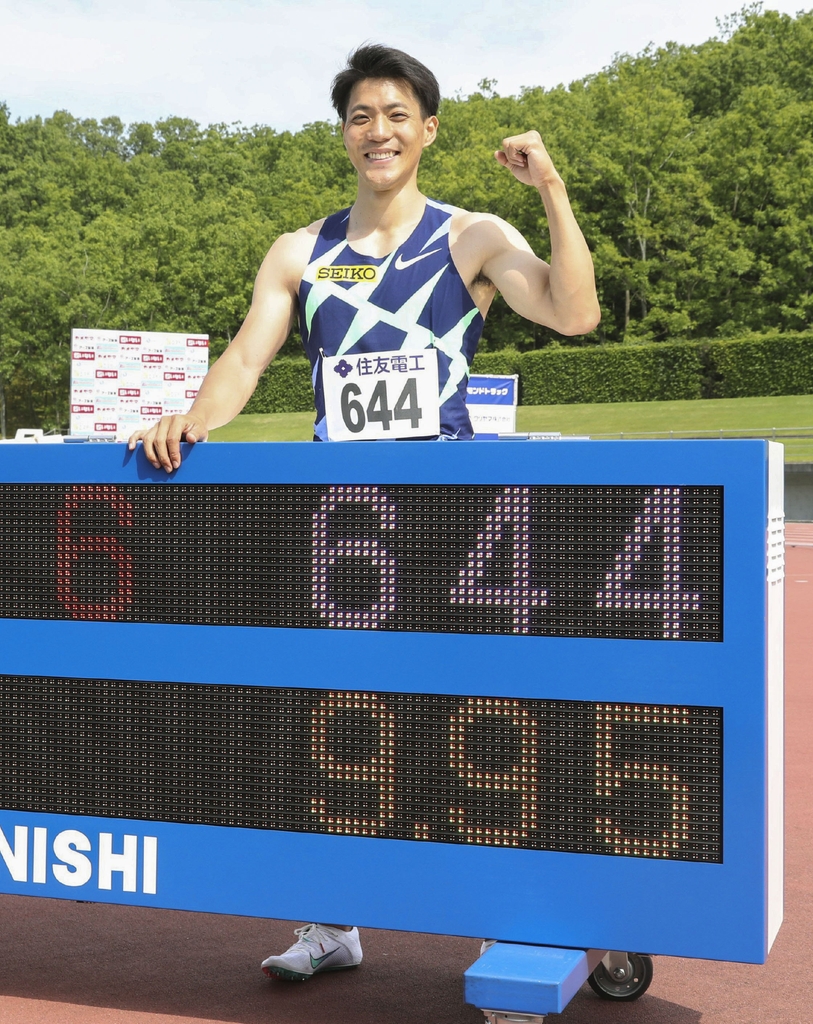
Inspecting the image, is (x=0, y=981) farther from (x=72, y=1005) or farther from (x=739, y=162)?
(x=739, y=162)

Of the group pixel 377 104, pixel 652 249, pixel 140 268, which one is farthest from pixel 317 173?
pixel 377 104

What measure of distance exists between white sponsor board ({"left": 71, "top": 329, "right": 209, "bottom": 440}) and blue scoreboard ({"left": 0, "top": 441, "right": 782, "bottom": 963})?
2429 cm

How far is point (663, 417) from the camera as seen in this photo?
44625 mm

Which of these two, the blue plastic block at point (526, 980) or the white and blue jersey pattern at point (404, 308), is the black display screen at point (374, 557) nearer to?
the white and blue jersey pattern at point (404, 308)

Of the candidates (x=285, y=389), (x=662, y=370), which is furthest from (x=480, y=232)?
(x=285, y=389)

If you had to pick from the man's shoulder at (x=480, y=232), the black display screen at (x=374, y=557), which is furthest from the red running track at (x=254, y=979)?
the man's shoulder at (x=480, y=232)

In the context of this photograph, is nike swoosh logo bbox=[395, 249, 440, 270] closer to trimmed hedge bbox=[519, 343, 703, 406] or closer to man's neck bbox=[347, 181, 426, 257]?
man's neck bbox=[347, 181, 426, 257]

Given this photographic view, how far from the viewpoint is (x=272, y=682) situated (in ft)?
11.6

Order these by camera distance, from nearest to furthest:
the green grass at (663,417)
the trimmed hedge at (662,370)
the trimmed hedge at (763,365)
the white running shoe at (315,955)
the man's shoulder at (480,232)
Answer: the man's shoulder at (480,232) → the white running shoe at (315,955) → the green grass at (663,417) → the trimmed hedge at (763,365) → the trimmed hedge at (662,370)

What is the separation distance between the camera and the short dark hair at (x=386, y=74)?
393cm

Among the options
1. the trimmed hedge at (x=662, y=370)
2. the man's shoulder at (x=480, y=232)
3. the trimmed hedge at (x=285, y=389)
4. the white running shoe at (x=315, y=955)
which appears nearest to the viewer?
the man's shoulder at (x=480, y=232)

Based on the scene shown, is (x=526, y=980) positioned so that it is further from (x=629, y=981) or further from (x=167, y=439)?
(x=167, y=439)

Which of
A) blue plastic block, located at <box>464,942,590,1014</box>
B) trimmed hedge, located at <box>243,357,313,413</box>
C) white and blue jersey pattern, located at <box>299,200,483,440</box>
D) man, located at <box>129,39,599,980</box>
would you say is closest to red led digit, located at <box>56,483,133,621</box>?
man, located at <box>129,39,599,980</box>

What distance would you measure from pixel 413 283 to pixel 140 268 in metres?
63.7
